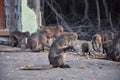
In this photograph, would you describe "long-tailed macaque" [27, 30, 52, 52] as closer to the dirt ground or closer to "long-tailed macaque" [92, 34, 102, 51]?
the dirt ground

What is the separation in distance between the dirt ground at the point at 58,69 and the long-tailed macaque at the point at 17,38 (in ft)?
6.24

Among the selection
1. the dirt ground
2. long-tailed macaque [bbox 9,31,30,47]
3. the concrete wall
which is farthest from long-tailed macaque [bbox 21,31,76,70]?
the concrete wall

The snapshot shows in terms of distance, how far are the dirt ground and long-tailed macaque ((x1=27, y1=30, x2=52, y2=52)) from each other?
2.69 feet

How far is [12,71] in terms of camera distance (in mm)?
10375

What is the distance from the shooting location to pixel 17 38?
52.1 feet

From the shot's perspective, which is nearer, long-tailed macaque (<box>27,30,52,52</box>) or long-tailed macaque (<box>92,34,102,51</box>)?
long-tailed macaque (<box>27,30,52,52</box>)

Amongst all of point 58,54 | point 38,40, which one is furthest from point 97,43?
point 58,54

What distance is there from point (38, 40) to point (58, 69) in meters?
4.00

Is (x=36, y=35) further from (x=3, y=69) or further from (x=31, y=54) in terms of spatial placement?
(x=3, y=69)

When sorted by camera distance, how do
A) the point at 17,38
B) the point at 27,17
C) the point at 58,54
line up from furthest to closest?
the point at 27,17
the point at 17,38
the point at 58,54

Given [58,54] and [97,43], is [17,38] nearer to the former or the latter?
[97,43]

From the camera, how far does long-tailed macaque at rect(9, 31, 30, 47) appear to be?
15617mm

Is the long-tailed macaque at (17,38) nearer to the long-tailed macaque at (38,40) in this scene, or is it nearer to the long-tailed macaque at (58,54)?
the long-tailed macaque at (38,40)

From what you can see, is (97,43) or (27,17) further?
(27,17)
